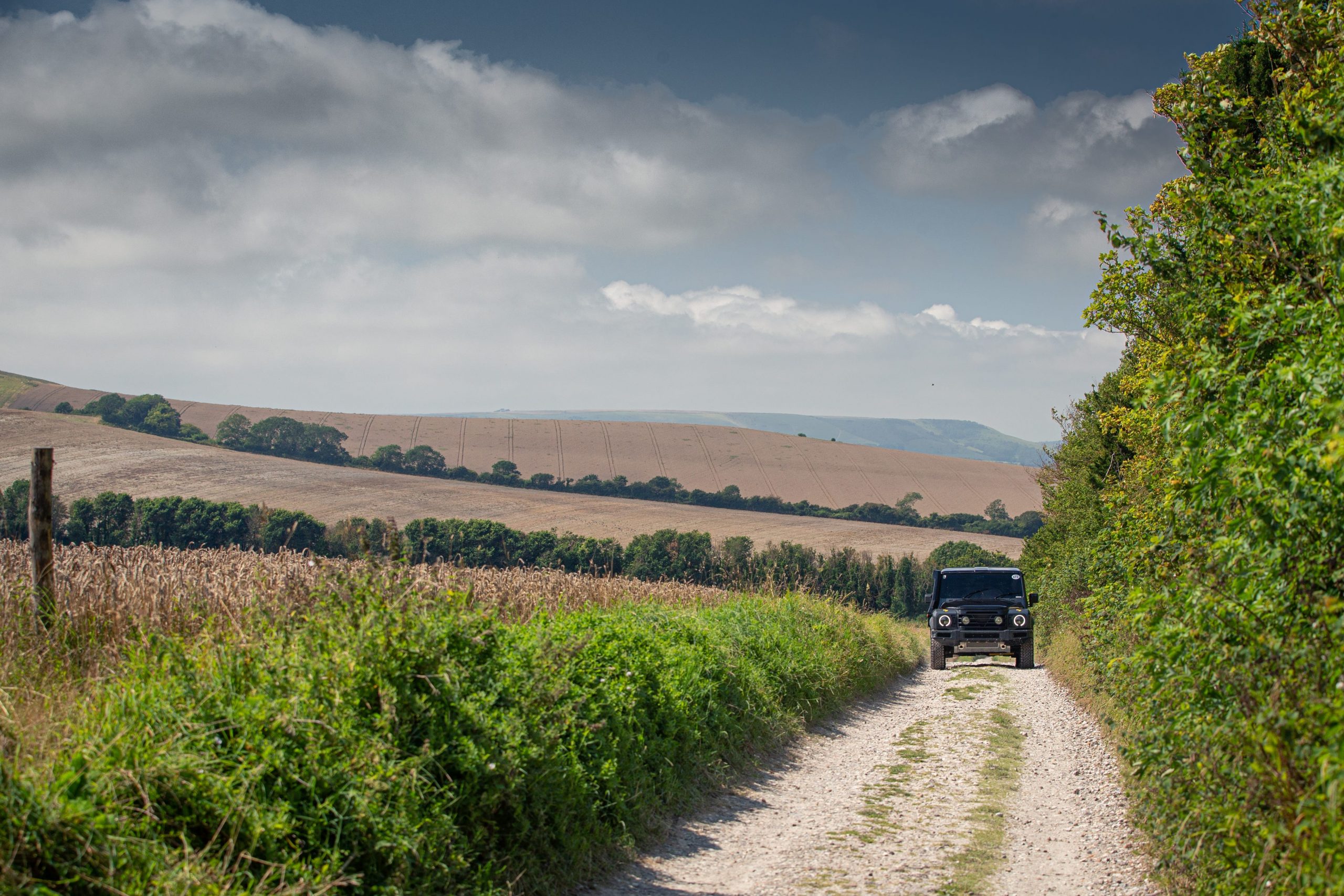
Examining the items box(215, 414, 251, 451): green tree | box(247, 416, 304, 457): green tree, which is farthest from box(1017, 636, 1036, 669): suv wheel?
box(215, 414, 251, 451): green tree

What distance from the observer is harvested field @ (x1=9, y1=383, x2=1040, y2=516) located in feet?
263

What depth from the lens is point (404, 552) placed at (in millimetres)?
6078

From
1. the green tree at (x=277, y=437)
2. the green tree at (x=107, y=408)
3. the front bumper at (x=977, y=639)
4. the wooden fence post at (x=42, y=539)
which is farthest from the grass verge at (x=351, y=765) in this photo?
the green tree at (x=107, y=408)

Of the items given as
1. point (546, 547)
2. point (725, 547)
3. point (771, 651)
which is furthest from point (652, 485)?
point (771, 651)

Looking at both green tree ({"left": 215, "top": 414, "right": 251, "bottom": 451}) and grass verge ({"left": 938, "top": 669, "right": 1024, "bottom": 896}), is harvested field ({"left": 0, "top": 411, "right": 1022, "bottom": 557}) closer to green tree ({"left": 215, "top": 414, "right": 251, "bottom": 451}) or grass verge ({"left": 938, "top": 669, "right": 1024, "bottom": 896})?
green tree ({"left": 215, "top": 414, "right": 251, "bottom": 451})

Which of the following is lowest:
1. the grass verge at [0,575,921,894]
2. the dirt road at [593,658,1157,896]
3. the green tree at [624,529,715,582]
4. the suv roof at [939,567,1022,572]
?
the green tree at [624,529,715,582]

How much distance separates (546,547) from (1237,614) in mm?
45134

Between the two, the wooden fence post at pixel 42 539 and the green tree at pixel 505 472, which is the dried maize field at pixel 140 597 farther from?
the green tree at pixel 505 472

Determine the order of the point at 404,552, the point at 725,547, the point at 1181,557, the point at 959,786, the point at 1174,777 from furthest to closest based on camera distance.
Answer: the point at 725,547 < the point at 959,786 < the point at 404,552 < the point at 1181,557 < the point at 1174,777

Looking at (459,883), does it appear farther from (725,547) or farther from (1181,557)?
(725,547)

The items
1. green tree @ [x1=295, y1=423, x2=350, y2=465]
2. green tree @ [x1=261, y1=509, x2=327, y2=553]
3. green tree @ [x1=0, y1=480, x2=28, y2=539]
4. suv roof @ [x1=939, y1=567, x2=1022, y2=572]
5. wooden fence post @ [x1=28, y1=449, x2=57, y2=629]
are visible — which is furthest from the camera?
green tree @ [x1=295, y1=423, x2=350, y2=465]

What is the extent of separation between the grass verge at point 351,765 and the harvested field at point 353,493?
4519cm

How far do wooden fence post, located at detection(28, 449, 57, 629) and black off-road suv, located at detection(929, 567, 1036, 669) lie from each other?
53.6 ft

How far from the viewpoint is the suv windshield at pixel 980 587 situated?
65.5 ft
